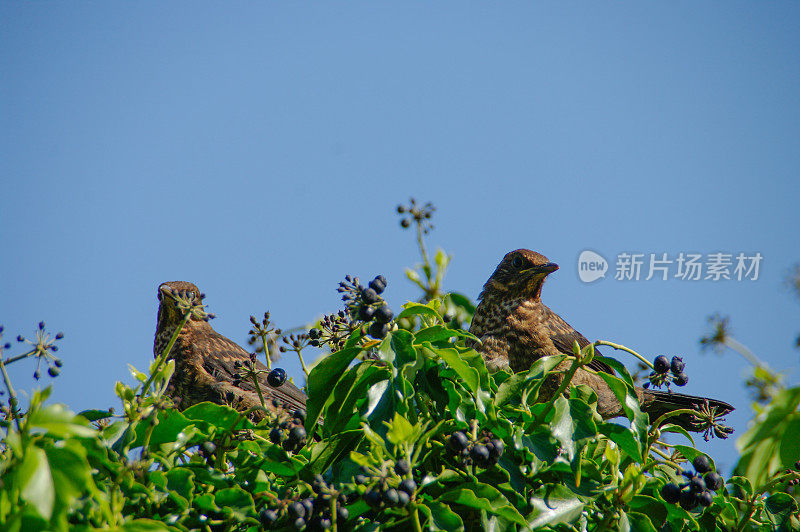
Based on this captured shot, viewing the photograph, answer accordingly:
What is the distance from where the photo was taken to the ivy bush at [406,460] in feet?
6.31

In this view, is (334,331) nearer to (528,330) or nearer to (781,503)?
(781,503)

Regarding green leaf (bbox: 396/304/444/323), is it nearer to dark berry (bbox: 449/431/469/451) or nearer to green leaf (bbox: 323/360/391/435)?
green leaf (bbox: 323/360/391/435)

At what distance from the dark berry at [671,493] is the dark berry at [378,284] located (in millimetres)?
1055

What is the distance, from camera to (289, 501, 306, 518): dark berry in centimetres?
190

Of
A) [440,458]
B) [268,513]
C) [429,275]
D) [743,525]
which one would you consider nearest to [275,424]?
[268,513]

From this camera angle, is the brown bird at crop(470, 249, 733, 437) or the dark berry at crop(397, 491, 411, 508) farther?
the brown bird at crop(470, 249, 733, 437)

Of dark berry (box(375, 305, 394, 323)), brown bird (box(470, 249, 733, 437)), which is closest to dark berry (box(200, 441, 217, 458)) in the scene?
dark berry (box(375, 305, 394, 323))

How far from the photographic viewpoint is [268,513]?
77.4 inches

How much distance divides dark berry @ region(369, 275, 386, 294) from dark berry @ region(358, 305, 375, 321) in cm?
9

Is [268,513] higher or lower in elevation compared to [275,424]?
lower

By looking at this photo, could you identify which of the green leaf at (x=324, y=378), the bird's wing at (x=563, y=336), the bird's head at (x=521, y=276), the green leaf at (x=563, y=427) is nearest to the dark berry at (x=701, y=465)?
the green leaf at (x=563, y=427)

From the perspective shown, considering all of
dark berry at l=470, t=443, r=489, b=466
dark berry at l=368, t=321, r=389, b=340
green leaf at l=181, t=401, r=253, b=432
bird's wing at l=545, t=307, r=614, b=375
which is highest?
bird's wing at l=545, t=307, r=614, b=375

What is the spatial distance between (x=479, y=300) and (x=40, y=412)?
423 cm

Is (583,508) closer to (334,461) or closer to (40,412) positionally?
(334,461)
